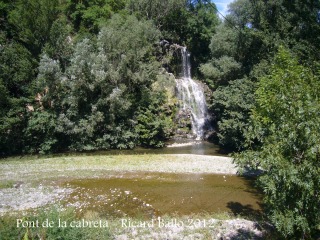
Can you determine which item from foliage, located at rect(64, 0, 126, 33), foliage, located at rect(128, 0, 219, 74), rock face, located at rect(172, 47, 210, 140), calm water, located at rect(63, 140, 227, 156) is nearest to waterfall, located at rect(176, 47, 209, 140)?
rock face, located at rect(172, 47, 210, 140)

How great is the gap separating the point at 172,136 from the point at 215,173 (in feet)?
53.6

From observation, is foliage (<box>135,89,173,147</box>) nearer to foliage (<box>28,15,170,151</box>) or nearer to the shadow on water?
foliage (<box>28,15,170,151</box>)

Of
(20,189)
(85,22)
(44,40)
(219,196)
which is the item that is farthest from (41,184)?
(85,22)

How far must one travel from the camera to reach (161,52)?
41.3m

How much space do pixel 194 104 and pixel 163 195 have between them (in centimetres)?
2358

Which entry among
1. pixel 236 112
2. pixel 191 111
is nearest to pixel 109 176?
pixel 236 112

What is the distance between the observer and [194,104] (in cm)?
3850

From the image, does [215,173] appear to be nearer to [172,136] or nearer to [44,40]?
[172,136]

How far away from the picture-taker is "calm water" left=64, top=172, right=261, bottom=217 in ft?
47.0

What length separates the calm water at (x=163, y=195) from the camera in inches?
563

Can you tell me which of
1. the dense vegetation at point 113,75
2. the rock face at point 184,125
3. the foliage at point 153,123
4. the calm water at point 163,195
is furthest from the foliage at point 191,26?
the calm water at point 163,195

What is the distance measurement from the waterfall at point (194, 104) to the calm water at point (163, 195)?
17904mm

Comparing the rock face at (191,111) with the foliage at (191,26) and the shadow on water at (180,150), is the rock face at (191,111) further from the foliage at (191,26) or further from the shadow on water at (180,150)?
the foliage at (191,26)

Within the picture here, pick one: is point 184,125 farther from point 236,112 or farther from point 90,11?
point 90,11
